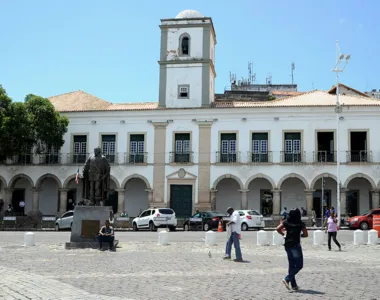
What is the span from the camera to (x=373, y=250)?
630 inches

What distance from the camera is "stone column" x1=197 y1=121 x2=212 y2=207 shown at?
33969 mm

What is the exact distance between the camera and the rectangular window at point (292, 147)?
109 ft

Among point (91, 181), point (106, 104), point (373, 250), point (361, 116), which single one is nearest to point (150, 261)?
point (91, 181)

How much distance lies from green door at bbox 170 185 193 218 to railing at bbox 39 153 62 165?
8.71 meters

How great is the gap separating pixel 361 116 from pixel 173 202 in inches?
543

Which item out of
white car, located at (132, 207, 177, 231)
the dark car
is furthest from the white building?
white car, located at (132, 207, 177, 231)

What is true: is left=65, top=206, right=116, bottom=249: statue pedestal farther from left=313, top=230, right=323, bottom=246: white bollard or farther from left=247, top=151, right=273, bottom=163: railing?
left=247, top=151, right=273, bottom=163: railing

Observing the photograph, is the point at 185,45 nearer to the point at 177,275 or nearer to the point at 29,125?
the point at 29,125

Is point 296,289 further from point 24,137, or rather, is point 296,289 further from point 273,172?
point 24,137

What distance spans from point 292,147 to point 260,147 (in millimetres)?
2126

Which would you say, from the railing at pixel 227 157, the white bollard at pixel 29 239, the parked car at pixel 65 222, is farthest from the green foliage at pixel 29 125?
the white bollard at pixel 29 239

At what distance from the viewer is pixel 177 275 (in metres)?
10.1

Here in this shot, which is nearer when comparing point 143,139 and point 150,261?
point 150,261

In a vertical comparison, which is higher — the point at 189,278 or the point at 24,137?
the point at 24,137
